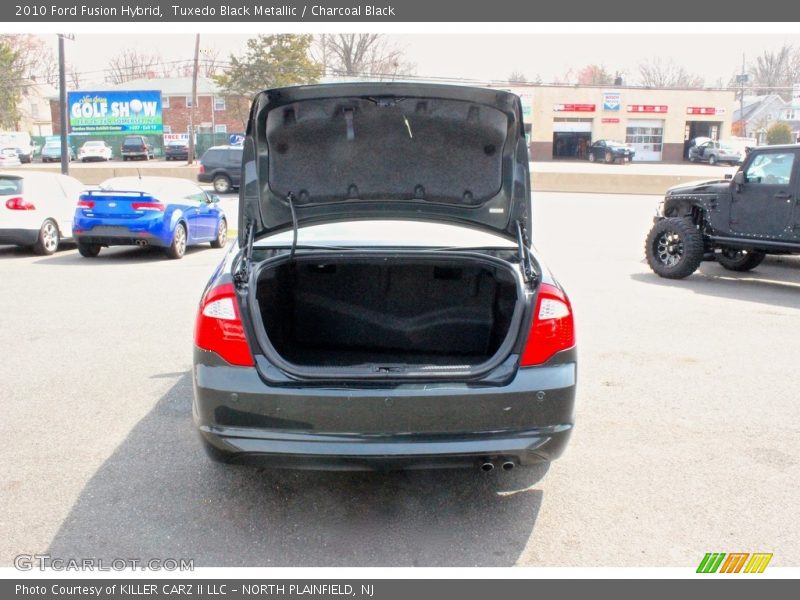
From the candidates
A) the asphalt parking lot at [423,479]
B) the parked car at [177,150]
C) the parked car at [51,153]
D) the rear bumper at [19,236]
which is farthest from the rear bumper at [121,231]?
the parked car at [51,153]

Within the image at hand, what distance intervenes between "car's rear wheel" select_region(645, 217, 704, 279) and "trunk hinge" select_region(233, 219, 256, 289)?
8320 millimetres

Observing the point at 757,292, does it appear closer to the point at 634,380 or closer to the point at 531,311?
the point at 634,380

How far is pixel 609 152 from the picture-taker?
171 ft

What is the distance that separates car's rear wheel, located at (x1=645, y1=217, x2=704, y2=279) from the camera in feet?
34.8

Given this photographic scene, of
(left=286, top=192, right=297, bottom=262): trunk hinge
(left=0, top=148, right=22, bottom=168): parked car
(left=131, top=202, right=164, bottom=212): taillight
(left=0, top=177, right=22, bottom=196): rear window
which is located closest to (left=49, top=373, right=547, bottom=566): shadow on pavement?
(left=286, top=192, right=297, bottom=262): trunk hinge

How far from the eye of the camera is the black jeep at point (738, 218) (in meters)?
9.86

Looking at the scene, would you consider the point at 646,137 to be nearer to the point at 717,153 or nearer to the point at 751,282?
the point at 717,153

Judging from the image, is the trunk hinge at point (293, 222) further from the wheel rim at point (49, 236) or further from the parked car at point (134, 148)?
the parked car at point (134, 148)

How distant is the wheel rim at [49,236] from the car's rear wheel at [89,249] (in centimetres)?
87

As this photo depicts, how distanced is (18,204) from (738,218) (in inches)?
458

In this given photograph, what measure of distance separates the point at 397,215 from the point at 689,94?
59.9 m

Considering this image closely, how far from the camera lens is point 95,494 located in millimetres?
3666

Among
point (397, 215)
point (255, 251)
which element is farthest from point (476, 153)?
point (255, 251)

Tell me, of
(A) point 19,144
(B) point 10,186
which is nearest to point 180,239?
(B) point 10,186
